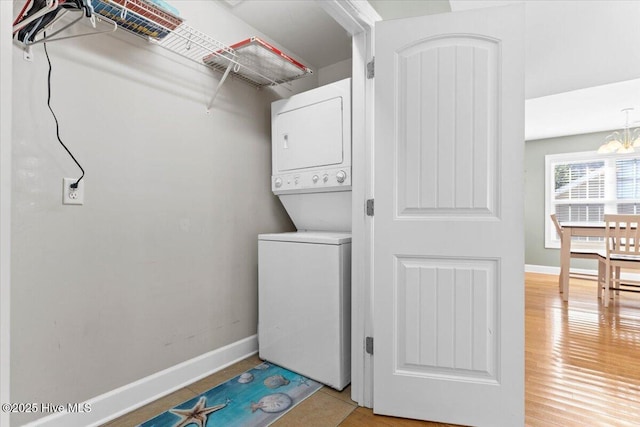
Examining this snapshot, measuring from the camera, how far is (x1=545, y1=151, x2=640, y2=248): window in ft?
15.6

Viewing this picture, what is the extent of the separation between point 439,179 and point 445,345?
2.57ft

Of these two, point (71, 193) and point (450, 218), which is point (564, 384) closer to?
point (450, 218)

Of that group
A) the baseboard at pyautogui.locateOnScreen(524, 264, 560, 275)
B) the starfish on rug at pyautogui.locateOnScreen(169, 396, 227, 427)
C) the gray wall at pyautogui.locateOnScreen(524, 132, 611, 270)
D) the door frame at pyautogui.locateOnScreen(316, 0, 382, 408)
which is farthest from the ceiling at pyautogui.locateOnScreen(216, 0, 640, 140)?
the baseboard at pyautogui.locateOnScreen(524, 264, 560, 275)

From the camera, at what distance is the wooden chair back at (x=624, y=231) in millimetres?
3207

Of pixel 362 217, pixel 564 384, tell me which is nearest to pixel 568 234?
pixel 564 384

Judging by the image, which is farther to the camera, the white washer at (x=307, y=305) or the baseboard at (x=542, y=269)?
the baseboard at (x=542, y=269)

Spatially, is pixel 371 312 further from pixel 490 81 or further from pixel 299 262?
pixel 490 81

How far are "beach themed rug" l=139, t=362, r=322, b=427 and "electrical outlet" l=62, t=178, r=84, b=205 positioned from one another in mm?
1078

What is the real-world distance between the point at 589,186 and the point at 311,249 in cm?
557

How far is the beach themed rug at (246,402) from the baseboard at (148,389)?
160mm

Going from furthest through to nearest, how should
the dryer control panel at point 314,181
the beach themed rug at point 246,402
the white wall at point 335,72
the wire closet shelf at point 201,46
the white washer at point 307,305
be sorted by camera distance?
the white wall at point 335,72
the dryer control panel at point 314,181
the white washer at point 307,305
the beach themed rug at point 246,402
the wire closet shelf at point 201,46

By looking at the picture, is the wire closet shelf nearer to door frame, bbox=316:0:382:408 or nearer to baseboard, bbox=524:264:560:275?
door frame, bbox=316:0:382:408

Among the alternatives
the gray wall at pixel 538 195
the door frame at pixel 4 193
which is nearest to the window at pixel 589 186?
the gray wall at pixel 538 195

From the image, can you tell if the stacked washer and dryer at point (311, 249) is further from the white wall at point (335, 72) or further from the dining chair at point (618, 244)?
the dining chair at point (618, 244)
